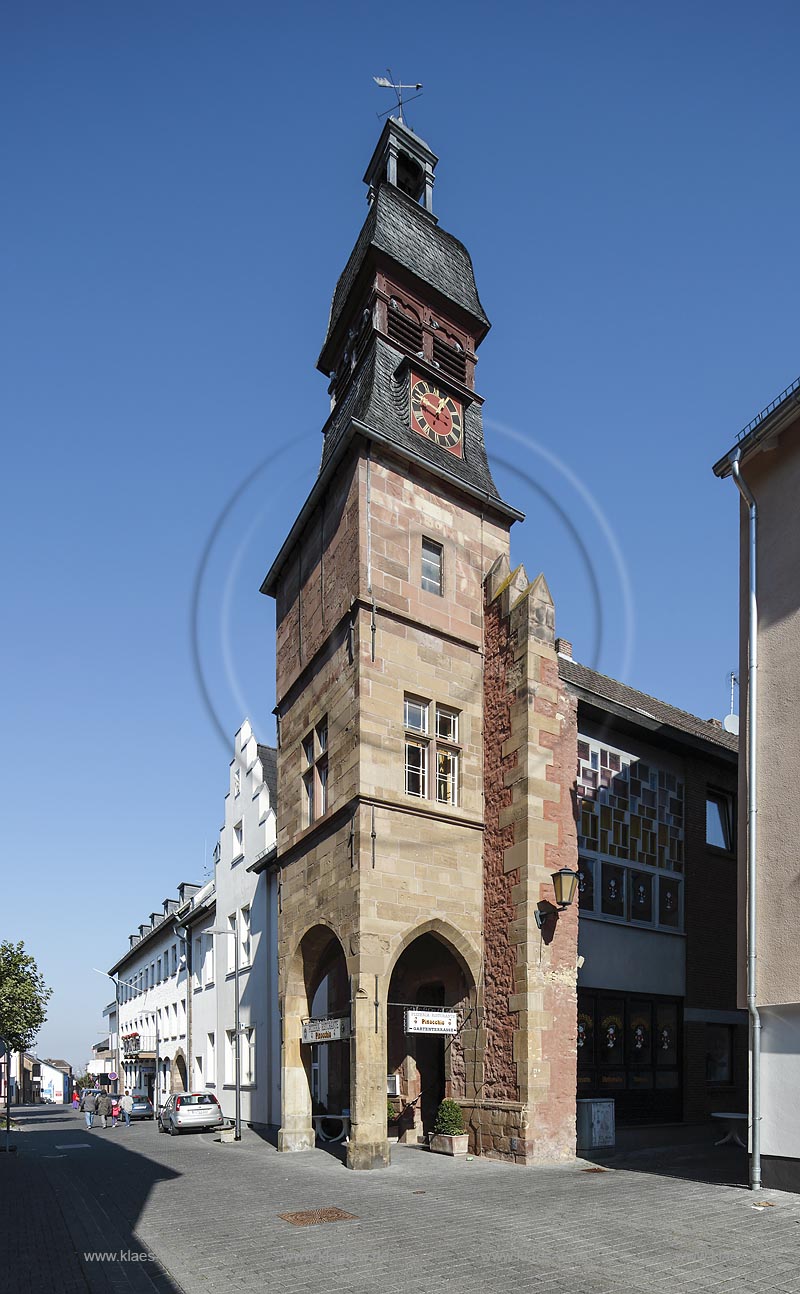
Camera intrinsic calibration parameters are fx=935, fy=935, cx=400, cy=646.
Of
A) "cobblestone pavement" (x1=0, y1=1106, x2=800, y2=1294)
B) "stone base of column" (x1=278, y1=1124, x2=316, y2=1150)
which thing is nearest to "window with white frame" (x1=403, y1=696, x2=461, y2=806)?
"cobblestone pavement" (x1=0, y1=1106, x2=800, y2=1294)

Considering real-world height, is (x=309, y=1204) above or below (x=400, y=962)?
below

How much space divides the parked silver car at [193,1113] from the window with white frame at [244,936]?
12.7ft

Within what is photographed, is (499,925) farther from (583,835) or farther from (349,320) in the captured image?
(349,320)

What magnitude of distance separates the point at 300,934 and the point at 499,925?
425 cm

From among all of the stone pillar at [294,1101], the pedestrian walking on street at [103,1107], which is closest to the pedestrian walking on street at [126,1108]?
the pedestrian walking on street at [103,1107]

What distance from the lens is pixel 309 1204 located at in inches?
462

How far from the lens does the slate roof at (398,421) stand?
1870cm

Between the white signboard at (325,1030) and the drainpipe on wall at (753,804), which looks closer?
the drainpipe on wall at (753,804)

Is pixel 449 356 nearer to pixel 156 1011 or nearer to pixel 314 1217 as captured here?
pixel 314 1217

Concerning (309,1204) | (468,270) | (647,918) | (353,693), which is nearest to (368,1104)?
(309,1204)

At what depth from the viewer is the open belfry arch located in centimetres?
1565

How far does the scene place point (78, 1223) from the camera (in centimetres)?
1118

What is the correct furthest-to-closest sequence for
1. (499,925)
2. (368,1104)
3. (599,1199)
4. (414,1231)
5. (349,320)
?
(349,320) → (499,925) → (368,1104) → (599,1199) → (414,1231)

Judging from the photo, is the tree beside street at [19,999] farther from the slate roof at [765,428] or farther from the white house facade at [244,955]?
the slate roof at [765,428]
